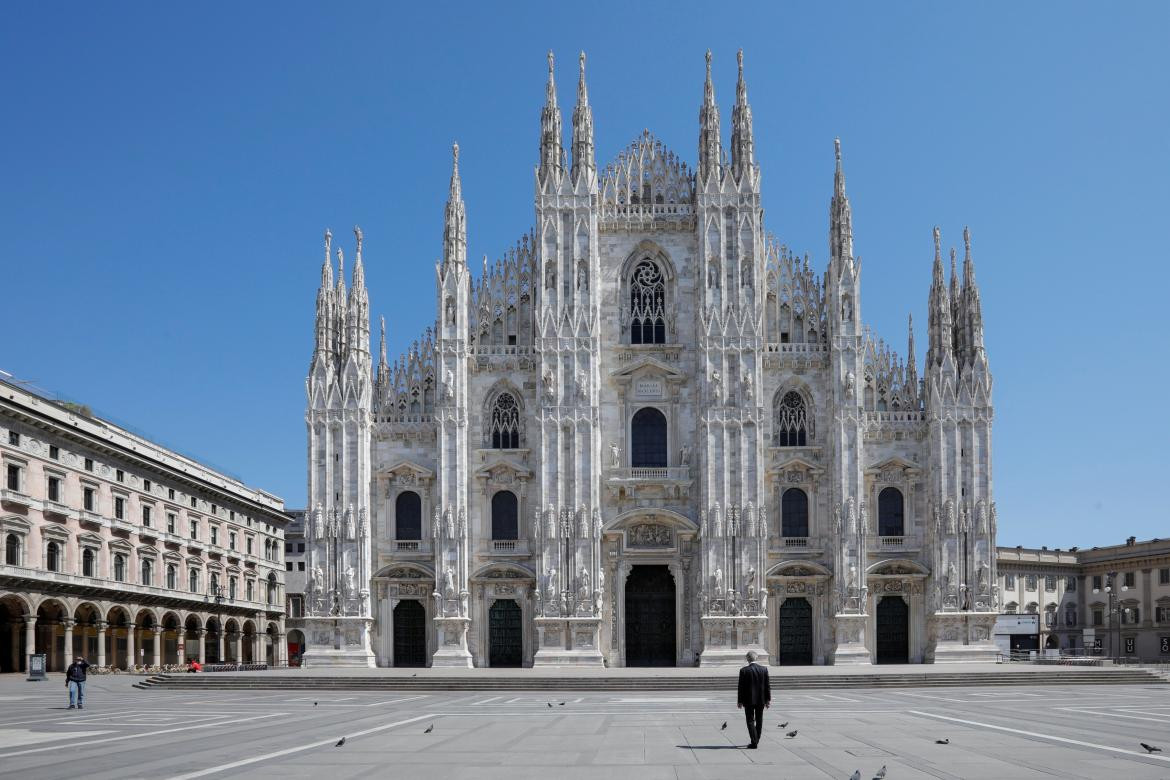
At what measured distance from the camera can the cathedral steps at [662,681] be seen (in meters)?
41.3

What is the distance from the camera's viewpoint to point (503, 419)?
179ft

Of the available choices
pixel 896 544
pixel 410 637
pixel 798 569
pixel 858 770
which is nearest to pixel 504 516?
pixel 410 637

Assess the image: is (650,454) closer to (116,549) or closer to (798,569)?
(798,569)

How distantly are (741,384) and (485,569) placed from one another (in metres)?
13.2

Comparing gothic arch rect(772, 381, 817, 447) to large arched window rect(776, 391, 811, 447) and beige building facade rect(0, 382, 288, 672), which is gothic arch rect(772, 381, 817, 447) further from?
beige building facade rect(0, 382, 288, 672)

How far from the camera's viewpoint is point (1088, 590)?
9481cm

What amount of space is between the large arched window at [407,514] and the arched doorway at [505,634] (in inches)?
188

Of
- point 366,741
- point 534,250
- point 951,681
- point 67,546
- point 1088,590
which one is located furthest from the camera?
point 1088,590

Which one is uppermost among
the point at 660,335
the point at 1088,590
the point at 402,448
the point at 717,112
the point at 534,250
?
the point at 717,112

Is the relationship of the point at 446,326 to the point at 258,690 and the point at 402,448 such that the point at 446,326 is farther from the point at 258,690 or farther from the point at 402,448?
the point at 258,690

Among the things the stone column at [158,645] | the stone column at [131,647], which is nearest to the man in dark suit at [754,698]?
the stone column at [131,647]

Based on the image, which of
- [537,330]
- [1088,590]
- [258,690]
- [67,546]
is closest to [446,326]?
[537,330]

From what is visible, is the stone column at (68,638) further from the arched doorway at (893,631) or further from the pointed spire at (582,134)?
the arched doorway at (893,631)

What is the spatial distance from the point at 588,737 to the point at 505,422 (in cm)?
3235
